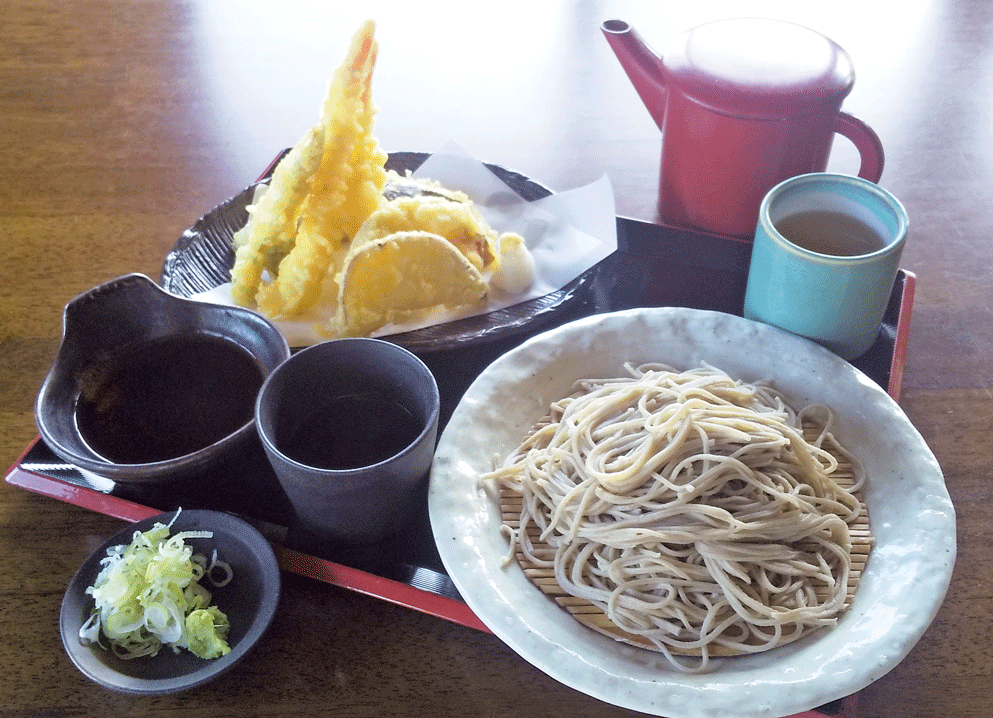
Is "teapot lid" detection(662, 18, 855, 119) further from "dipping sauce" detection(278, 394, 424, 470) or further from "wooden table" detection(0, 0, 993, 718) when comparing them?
"dipping sauce" detection(278, 394, 424, 470)

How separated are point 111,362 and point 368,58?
57 centimetres

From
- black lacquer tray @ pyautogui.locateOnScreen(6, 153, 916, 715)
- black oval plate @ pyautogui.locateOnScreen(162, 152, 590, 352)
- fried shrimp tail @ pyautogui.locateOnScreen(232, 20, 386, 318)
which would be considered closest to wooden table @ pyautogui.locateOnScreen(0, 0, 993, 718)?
black lacquer tray @ pyautogui.locateOnScreen(6, 153, 916, 715)

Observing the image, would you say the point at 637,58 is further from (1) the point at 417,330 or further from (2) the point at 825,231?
(1) the point at 417,330

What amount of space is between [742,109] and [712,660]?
73 centimetres

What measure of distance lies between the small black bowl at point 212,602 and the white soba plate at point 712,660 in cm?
19

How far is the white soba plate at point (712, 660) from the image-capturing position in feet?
2.40

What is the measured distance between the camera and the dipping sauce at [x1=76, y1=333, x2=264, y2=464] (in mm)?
958

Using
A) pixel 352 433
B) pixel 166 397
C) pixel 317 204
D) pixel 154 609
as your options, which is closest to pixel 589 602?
pixel 352 433

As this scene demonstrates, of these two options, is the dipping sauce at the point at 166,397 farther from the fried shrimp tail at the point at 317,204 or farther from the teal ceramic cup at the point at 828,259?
the teal ceramic cup at the point at 828,259

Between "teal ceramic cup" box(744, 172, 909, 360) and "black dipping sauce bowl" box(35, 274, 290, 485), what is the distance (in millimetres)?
608

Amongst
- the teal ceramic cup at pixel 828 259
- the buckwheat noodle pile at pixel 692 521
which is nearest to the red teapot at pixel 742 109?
the teal ceramic cup at pixel 828 259

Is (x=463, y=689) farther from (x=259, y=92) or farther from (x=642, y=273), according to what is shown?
(x=259, y=92)

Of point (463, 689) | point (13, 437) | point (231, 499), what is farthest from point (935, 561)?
point (13, 437)

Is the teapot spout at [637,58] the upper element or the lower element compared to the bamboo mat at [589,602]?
upper
